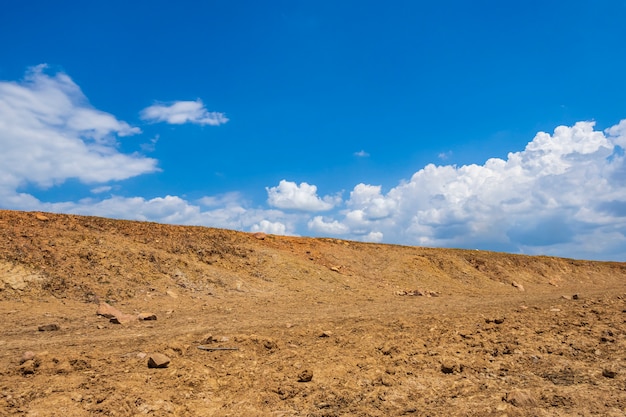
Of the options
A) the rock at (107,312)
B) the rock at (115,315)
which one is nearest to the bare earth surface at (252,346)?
the rock at (115,315)

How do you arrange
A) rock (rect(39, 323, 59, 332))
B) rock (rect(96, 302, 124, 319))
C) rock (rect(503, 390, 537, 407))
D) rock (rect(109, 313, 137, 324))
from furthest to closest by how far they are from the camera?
Result: rock (rect(96, 302, 124, 319)) < rock (rect(109, 313, 137, 324)) < rock (rect(39, 323, 59, 332)) < rock (rect(503, 390, 537, 407))

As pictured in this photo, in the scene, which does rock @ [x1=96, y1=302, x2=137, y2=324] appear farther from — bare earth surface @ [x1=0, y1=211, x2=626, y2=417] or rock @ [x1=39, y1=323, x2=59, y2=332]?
rock @ [x1=39, y1=323, x2=59, y2=332]

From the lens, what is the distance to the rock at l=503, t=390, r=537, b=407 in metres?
5.61

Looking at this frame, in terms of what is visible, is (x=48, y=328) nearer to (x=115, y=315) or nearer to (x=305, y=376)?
(x=115, y=315)

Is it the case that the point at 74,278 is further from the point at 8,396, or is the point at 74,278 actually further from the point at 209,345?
the point at 8,396

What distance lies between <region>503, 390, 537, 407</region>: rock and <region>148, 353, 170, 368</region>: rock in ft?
16.3

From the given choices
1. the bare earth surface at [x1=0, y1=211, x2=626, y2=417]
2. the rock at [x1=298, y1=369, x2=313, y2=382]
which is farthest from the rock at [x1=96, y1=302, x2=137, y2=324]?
the rock at [x1=298, y1=369, x2=313, y2=382]

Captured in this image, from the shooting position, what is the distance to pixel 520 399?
5.65m

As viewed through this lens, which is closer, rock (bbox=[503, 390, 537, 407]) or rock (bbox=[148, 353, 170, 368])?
rock (bbox=[503, 390, 537, 407])

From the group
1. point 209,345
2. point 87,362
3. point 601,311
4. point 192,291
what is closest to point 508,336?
point 601,311

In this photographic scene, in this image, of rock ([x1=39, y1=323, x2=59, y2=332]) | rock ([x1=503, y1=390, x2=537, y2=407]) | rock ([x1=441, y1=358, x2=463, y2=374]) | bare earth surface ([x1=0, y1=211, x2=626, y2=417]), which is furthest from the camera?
rock ([x1=39, y1=323, x2=59, y2=332])

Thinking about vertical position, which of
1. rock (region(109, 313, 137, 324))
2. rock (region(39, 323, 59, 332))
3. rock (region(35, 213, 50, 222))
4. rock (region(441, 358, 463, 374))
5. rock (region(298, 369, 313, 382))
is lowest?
rock (region(39, 323, 59, 332))

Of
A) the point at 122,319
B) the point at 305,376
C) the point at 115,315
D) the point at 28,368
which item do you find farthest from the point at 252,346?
the point at 115,315

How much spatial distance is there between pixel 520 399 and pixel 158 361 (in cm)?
523
